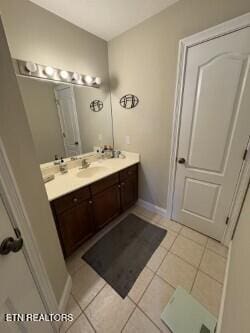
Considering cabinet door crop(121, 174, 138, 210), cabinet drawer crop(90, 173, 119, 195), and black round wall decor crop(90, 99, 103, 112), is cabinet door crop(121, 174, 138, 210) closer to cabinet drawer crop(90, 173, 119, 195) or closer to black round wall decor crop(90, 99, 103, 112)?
cabinet drawer crop(90, 173, 119, 195)

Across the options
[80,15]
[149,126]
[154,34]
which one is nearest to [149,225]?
[149,126]

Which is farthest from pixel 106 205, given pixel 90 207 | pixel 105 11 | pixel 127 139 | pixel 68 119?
pixel 105 11

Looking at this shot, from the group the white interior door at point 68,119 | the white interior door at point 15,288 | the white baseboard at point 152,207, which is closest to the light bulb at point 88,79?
the white interior door at point 68,119

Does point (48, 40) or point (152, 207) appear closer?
point (48, 40)

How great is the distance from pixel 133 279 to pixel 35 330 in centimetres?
83

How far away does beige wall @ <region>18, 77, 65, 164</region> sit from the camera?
146cm

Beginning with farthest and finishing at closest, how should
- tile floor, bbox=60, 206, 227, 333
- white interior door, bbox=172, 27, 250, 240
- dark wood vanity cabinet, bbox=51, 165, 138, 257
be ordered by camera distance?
dark wood vanity cabinet, bbox=51, 165, 138, 257 < white interior door, bbox=172, 27, 250, 240 < tile floor, bbox=60, 206, 227, 333

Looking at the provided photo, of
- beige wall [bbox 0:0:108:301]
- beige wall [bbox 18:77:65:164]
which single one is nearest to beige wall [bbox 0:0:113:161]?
beige wall [bbox 0:0:108:301]

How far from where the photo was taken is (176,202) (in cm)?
197

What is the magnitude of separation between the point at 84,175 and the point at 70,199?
53 centimetres

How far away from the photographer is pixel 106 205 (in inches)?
71.6

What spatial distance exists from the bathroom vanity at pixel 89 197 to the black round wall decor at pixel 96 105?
779mm

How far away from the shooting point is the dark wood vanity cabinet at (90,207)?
1.36m

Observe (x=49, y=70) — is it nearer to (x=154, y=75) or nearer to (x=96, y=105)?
(x=96, y=105)
